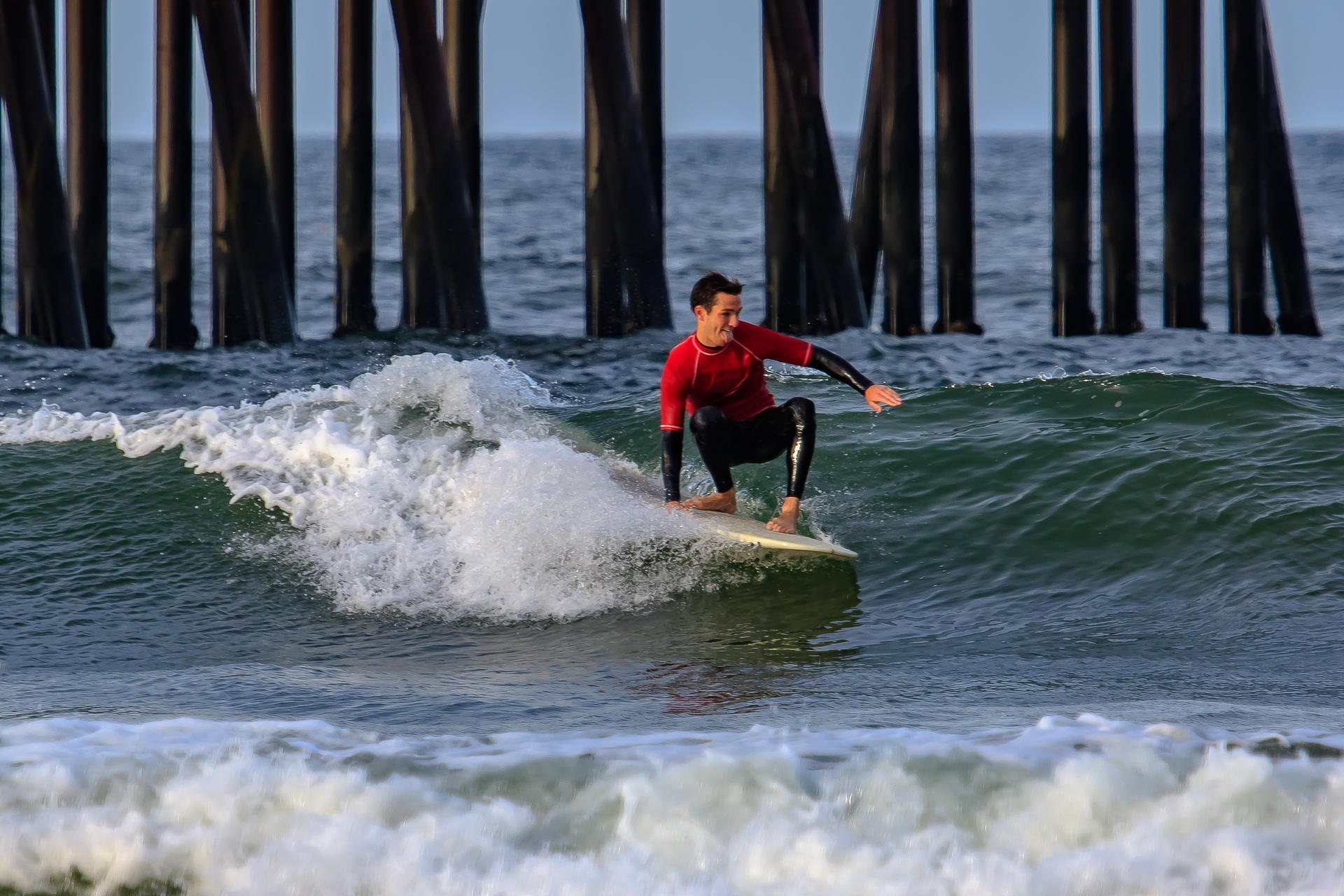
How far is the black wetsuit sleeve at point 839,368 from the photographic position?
6.39m

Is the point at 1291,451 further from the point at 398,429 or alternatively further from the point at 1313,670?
the point at 398,429

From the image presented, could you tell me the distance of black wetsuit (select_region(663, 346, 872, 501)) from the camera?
6551 millimetres

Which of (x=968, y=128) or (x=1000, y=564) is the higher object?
(x=968, y=128)

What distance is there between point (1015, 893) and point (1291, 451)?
5054mm

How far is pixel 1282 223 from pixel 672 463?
8.70m

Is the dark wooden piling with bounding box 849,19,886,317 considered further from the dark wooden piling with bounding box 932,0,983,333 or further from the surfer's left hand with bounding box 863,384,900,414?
the surfer's left hand with bounding box 863,384,900,414

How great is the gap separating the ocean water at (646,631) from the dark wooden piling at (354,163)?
0.84 m

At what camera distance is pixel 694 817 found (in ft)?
12.1

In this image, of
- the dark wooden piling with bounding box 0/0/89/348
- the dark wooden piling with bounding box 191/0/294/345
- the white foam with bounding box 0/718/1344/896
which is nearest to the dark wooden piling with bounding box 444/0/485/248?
the dark wooden piling with bounding box 191/0/294/345

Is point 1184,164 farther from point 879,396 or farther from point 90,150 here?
point 90,150

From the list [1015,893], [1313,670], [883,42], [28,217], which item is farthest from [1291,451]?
[28,217]

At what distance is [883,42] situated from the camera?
1217cm

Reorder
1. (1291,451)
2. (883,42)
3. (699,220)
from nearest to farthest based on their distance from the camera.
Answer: (1291,451)
(883,42)
(699,220)

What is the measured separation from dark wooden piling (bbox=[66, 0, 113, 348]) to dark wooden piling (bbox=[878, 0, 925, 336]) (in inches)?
285
